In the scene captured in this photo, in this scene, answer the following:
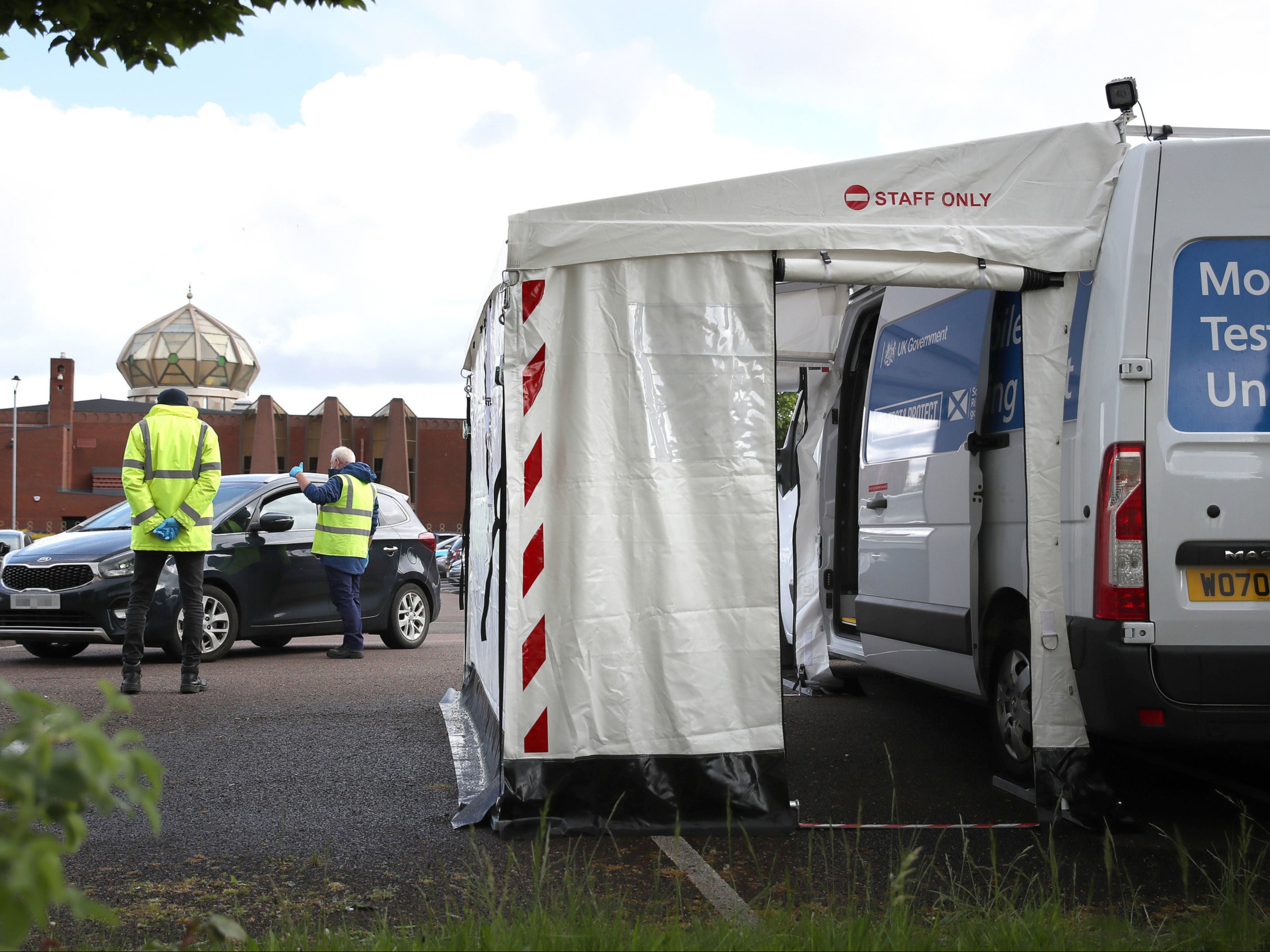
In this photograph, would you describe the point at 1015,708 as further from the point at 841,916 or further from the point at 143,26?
the point at 143,26

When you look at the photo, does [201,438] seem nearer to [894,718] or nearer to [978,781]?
[894,718]

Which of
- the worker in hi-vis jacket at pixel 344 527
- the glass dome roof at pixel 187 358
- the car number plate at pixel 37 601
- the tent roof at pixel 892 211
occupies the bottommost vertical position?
the car number plate at pixel 37 601

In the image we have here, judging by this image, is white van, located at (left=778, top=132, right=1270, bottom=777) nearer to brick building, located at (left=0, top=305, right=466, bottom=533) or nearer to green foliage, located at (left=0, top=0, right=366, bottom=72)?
green foliage, located at (left=0, top=0, right=366, bottom=72)

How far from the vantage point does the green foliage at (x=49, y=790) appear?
1144mm

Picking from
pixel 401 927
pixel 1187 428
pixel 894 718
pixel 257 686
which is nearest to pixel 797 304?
pixel 894 718

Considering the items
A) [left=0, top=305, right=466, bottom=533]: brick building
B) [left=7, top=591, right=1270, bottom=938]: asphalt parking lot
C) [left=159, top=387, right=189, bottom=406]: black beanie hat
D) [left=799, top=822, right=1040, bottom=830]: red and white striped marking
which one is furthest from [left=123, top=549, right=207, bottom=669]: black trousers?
[left=0, top=305, right=466, bottom=533]: brick building

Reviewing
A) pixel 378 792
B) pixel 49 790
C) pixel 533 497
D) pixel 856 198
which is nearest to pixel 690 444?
pixel 533 497

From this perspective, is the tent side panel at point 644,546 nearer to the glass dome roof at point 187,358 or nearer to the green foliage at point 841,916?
the green foliage at point 841,916

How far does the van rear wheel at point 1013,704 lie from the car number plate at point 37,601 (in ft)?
24.9

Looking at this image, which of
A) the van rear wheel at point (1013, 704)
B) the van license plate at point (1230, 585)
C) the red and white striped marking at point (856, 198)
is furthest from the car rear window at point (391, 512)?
the van license plate at point (1230, 585)

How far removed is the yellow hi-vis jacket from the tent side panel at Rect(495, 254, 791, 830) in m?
3.99

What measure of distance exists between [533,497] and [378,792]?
1646 mm

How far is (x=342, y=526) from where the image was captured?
10148 mm

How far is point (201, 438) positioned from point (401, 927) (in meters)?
5.58
